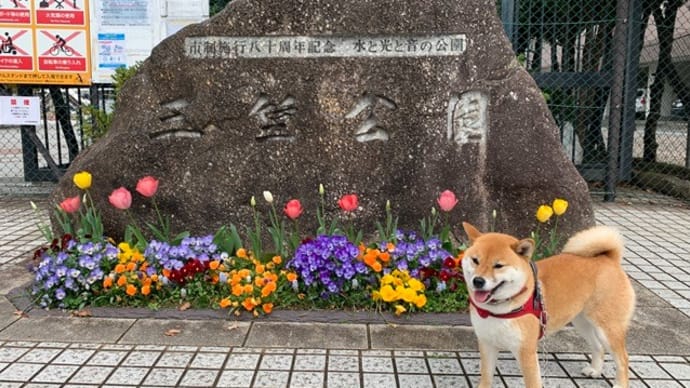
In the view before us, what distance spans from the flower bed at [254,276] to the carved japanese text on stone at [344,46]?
1.33 meters

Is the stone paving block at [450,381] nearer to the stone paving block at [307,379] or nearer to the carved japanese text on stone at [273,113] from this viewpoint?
the stone paving block at [307,379]

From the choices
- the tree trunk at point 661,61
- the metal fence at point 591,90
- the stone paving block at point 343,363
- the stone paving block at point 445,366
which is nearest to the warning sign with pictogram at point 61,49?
the metal fence at point 591,90

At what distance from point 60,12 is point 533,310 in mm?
7840

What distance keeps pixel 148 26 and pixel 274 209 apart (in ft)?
15.1

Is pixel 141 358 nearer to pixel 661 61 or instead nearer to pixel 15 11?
pixel 15 11

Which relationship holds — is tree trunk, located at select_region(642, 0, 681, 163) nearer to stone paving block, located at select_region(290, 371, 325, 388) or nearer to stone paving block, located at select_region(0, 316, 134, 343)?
stone paving block, located at select_region(290, 371, 325, 388)

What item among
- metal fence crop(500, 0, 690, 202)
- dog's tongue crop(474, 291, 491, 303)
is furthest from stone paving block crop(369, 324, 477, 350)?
metal fence crop(500, 0, 690, 202)

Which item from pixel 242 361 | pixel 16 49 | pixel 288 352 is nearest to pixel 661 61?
pixel 288 352

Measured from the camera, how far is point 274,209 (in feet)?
16.6

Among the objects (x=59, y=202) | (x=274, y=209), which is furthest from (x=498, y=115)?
(x=59, y=202)

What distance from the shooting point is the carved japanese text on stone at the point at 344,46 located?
16.1 ft

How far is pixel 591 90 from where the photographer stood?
9750 millimetres

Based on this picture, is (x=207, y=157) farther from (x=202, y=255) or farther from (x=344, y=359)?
(x=344, y=359)

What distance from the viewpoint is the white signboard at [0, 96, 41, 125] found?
836 cm
